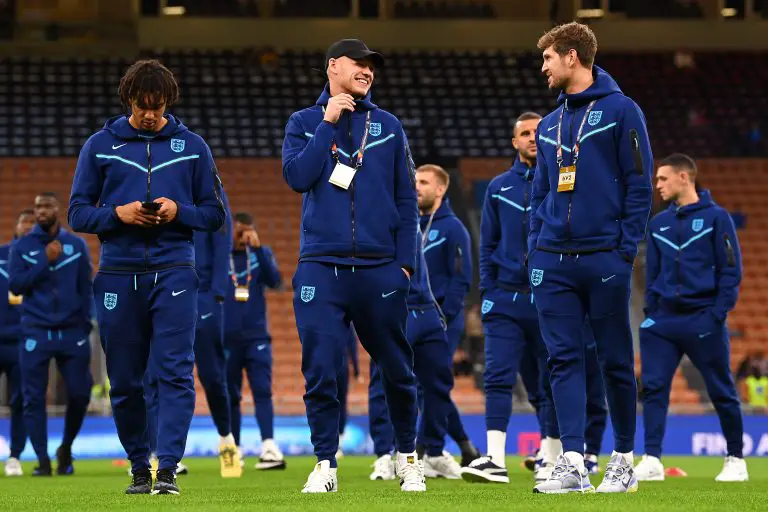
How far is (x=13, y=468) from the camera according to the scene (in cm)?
1145

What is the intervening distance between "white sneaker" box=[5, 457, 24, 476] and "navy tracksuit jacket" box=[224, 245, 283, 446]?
2056mm

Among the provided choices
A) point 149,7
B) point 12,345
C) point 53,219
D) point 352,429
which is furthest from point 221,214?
point 149,7

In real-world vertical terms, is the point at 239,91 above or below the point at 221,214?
above

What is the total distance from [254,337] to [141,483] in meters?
6.03

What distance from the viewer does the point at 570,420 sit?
6691 millimetres

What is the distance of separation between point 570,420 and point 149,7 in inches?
922

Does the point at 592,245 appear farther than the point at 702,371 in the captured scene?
No

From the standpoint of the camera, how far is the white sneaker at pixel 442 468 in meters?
9.21

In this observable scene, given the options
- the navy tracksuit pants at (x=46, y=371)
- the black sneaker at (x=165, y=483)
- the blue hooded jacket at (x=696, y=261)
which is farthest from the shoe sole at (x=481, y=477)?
the navy tracksuit pants at (x=46, y=371)

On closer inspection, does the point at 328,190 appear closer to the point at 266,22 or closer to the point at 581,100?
the point at 581,100

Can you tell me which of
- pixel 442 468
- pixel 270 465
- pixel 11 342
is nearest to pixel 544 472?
pixel 442 468

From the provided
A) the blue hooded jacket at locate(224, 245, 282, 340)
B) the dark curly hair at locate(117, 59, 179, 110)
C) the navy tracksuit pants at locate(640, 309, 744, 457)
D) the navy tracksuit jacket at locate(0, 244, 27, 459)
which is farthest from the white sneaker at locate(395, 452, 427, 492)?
the navy tracksuit jacket at locate(0, 244, 27, 459)

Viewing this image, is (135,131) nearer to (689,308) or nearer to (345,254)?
(345,254)

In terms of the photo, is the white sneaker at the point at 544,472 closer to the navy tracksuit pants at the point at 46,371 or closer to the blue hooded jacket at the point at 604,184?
the blue hooded jacket at the point at 604,184
